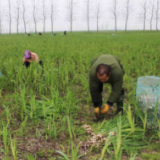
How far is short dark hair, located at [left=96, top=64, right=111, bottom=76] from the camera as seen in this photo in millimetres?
1754

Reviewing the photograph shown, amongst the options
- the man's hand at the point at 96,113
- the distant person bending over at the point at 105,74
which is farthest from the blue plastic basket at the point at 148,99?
the man's hand at the point at 96,113

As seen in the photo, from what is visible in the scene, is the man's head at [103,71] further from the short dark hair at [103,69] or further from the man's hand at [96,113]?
the man's hand at [96,113]

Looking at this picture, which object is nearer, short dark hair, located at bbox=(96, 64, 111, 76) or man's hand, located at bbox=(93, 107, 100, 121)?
short dark hair, located at bbox=(96, 64, 111, 76)

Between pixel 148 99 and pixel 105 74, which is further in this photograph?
pixel 148 99

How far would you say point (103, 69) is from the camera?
5.77 ft

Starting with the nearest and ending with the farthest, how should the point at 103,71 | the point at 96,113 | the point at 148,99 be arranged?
the point at 103,71 < the point at 148,99 < the point at 96,113

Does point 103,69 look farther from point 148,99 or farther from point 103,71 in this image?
point 148,99

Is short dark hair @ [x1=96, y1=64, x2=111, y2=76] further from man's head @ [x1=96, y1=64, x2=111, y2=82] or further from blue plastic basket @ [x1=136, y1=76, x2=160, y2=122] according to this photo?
blue plastic basket @ [x1=136, y1=76, x2=160, y2=122]

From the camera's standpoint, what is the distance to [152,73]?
3.63 m

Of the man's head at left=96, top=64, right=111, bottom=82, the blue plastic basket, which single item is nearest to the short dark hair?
the man's head at left=96, top=64, right=111, bottom=82

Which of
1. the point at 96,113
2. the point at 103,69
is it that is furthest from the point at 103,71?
the point at 96,113

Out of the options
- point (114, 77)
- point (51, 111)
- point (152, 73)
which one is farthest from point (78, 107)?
point (152, 73)

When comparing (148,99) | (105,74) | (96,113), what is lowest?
(96,113)

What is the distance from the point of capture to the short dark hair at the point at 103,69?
5.76ft
